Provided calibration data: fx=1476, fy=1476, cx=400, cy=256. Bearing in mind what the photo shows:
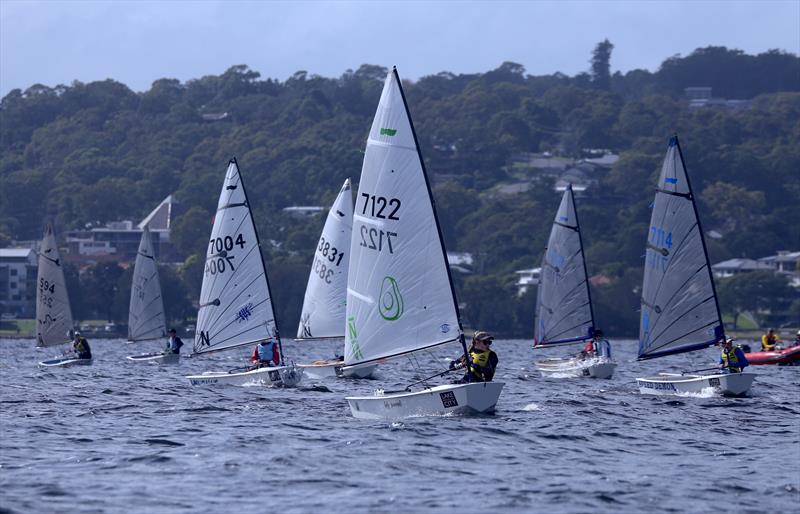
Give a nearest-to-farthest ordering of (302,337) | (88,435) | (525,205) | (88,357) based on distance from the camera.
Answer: (88,435) → (302,337) → (88,357) → (525,205)

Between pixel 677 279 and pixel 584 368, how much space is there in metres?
8.84

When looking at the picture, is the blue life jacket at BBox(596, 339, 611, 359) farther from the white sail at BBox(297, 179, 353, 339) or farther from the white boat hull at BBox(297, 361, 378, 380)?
the white sail at BBox(297, 179, 353, 339)

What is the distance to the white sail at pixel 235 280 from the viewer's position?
1597 inches

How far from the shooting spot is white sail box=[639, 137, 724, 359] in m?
37.1

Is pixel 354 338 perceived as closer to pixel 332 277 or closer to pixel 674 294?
pixel 674 294

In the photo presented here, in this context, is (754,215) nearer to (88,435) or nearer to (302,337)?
(302,337)

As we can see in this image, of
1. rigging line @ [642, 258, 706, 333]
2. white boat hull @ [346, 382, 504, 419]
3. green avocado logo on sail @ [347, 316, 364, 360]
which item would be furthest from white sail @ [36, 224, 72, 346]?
white boat hull @ [346, 382, 504, 419]

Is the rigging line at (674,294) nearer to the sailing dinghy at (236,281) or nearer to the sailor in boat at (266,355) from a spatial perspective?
the sailor in boat at (266,355)

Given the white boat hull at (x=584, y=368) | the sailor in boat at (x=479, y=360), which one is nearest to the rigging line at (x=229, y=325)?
the white boat hull at (x=584, y=368)

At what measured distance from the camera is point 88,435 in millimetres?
26531

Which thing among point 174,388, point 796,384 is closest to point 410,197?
point 174,388

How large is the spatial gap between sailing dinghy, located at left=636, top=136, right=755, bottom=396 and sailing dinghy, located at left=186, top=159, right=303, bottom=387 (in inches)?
401

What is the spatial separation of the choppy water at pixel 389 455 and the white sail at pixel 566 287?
16.4 m

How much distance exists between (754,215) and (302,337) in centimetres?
14171
